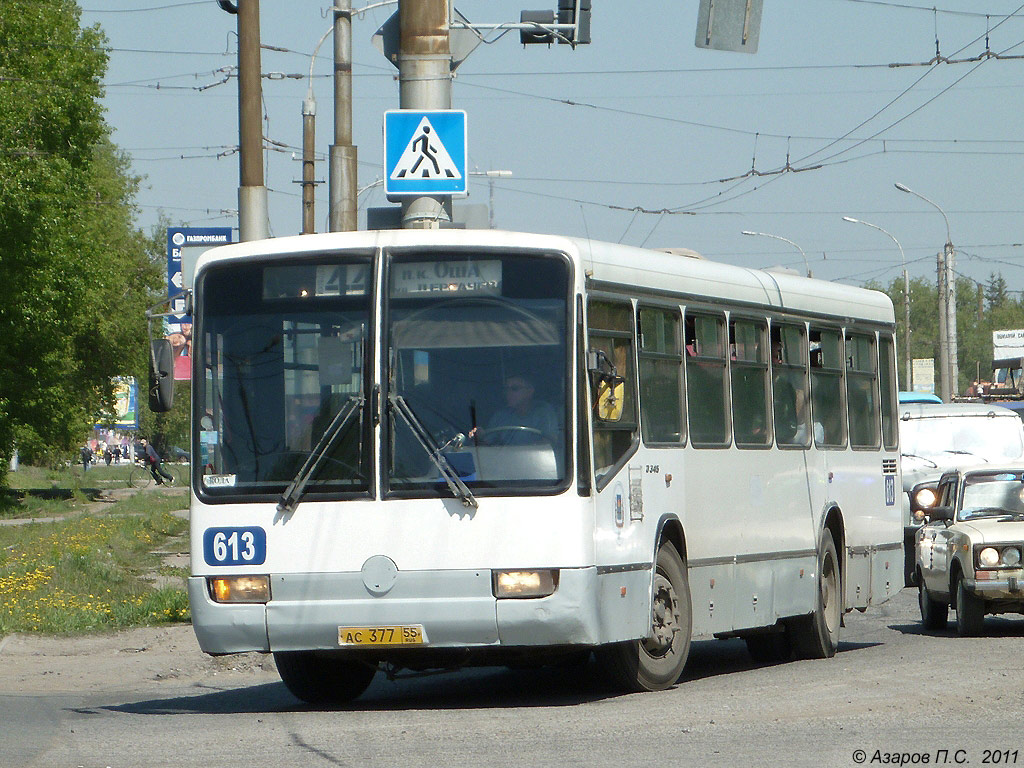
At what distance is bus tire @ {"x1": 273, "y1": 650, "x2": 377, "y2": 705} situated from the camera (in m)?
11.6

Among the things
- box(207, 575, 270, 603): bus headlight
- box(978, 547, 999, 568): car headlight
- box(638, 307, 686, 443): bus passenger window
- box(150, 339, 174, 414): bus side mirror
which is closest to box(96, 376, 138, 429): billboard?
box(978, 547, 999, 568): car headlight

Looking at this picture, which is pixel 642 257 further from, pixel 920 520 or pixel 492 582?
pixel 920 520

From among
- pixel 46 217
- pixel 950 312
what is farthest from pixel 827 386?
pixel 950 312

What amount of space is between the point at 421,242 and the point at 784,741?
3.86m

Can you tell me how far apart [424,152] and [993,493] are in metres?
6.90

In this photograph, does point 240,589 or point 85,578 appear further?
point 85,578

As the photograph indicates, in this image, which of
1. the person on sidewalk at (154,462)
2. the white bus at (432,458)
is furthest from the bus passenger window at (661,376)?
the person on sidewalk at (154,462)

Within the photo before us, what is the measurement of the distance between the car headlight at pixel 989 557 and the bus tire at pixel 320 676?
19.8 ft

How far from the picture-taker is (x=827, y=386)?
15.0 meters

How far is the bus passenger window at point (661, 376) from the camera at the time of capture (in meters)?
11.5

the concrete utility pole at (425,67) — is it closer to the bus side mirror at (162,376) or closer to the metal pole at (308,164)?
the bus side mirror at (162,376)

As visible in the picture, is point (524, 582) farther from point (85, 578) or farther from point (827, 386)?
point (85, 578)

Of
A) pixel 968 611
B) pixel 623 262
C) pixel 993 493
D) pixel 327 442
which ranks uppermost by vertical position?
pixel 623 262

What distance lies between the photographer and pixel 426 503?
409 inches
